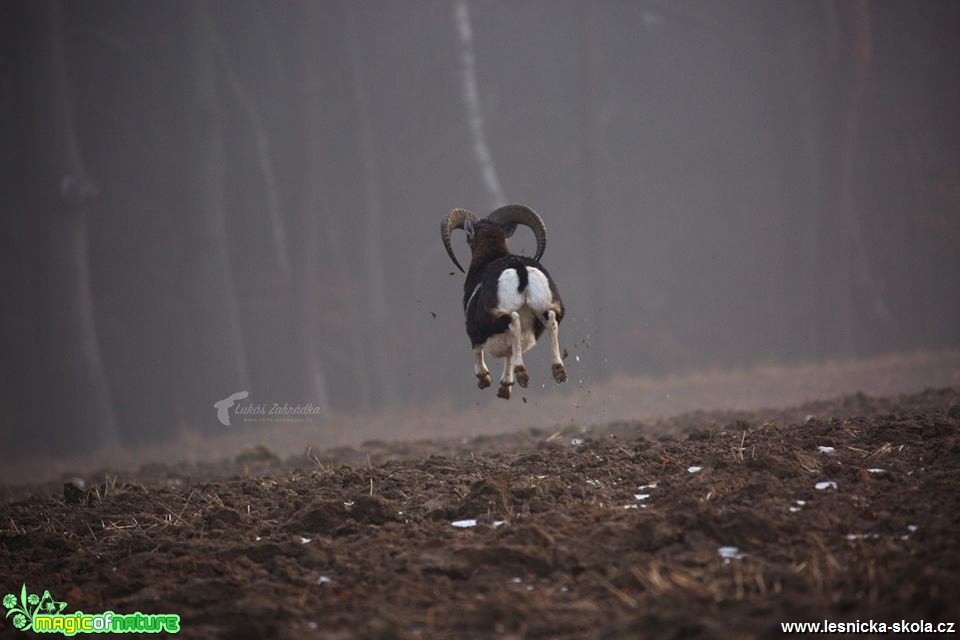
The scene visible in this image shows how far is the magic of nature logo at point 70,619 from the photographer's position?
240 inches

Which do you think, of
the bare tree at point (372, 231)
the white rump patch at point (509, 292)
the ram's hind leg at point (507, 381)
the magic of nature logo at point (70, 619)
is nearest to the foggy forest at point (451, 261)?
the white rump patch at point (509, 292)

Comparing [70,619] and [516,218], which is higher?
[516,218]

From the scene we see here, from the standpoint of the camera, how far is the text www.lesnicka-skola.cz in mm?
4895

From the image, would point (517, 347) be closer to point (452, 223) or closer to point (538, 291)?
point (538, 291)

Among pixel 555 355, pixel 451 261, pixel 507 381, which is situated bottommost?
pixel 507 381

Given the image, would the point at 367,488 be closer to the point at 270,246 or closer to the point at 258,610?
the point at 258,610

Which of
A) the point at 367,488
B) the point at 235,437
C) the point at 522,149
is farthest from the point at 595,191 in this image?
the point at 367,488

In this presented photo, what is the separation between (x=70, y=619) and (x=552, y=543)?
→ 3087 millimetres

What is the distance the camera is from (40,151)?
24188 mm

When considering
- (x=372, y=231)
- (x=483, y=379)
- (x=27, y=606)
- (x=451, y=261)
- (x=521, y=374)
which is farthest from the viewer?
(x=372, y=231)

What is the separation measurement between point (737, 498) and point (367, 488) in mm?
3222

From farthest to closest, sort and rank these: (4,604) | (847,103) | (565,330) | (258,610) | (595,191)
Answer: (847,103)
(595,191)
(565,330)
(4,604)
(258,610)

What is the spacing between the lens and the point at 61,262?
23.8 metres

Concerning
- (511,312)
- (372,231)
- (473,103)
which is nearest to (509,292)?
(511,312)
